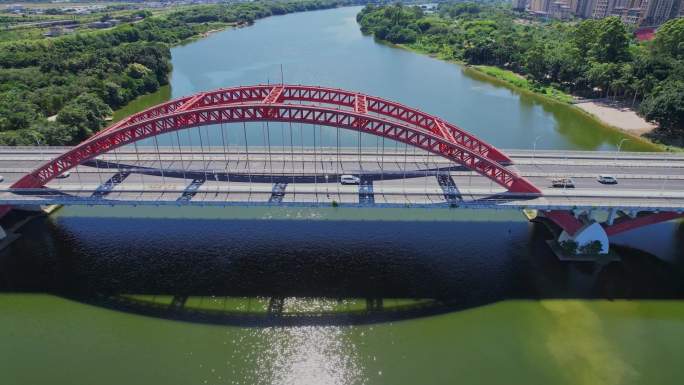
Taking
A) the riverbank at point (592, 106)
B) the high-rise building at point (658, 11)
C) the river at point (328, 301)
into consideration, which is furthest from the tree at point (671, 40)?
the high-rise building at point (658, 11)

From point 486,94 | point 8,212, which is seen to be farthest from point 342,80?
point 8,212

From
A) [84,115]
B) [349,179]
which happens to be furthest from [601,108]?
[84,115]

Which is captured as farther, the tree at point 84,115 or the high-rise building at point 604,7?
the high-rise building at point 604,7

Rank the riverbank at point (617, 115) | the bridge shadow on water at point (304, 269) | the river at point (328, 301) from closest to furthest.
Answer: the river at point (328, 301)
the bridge shadow on water at point (304, 269)
the riverbank at point (617, 115)

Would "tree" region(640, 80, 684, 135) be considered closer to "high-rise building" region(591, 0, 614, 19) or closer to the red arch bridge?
the red arch bridge

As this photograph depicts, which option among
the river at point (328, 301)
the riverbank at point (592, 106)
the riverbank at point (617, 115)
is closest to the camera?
the river at point (328, 301)

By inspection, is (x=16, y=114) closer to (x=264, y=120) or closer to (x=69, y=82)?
(x=69, y=82)

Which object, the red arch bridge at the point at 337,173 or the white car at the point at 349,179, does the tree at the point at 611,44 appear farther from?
the white car at the point at 349,179

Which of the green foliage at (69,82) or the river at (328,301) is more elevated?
the green foliage at (69,82)
